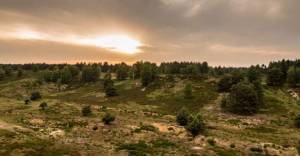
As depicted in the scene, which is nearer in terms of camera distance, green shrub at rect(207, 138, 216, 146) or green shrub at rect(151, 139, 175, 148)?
green shrub at rect(151, 139, 175, 148)

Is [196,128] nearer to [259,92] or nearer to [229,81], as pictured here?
[259,92]

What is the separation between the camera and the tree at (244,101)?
99812 mm

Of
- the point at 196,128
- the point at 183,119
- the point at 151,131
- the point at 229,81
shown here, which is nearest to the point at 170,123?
the point at 183,119

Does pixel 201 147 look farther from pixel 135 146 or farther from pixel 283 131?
pixel 283 131

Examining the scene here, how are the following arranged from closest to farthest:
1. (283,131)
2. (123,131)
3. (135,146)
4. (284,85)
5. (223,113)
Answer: (135,146) → (123,131) → (283,131) → (223,113) → (284,85)

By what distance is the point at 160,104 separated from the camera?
11806 cm

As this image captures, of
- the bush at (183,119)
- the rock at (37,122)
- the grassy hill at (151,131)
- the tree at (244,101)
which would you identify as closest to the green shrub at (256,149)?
the grassy hill at (151,131)

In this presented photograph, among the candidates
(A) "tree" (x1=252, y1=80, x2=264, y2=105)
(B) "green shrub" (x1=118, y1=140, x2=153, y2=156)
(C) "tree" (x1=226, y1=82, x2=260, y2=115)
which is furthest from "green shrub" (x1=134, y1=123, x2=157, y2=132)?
(A) "tree" (x1=252, y1=80, x2=264, y2=105)

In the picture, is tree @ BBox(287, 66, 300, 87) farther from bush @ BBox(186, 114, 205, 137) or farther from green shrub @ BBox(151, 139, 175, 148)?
green shrub @ BBox(151, 139, 175, 148)

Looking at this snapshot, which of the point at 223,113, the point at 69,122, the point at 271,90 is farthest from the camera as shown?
the point at 271,90

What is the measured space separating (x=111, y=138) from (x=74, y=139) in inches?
292

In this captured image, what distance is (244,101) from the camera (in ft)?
328

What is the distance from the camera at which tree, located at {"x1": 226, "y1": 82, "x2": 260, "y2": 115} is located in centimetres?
9981

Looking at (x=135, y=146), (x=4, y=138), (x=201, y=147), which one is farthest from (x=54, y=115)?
(x=201, y=147)
